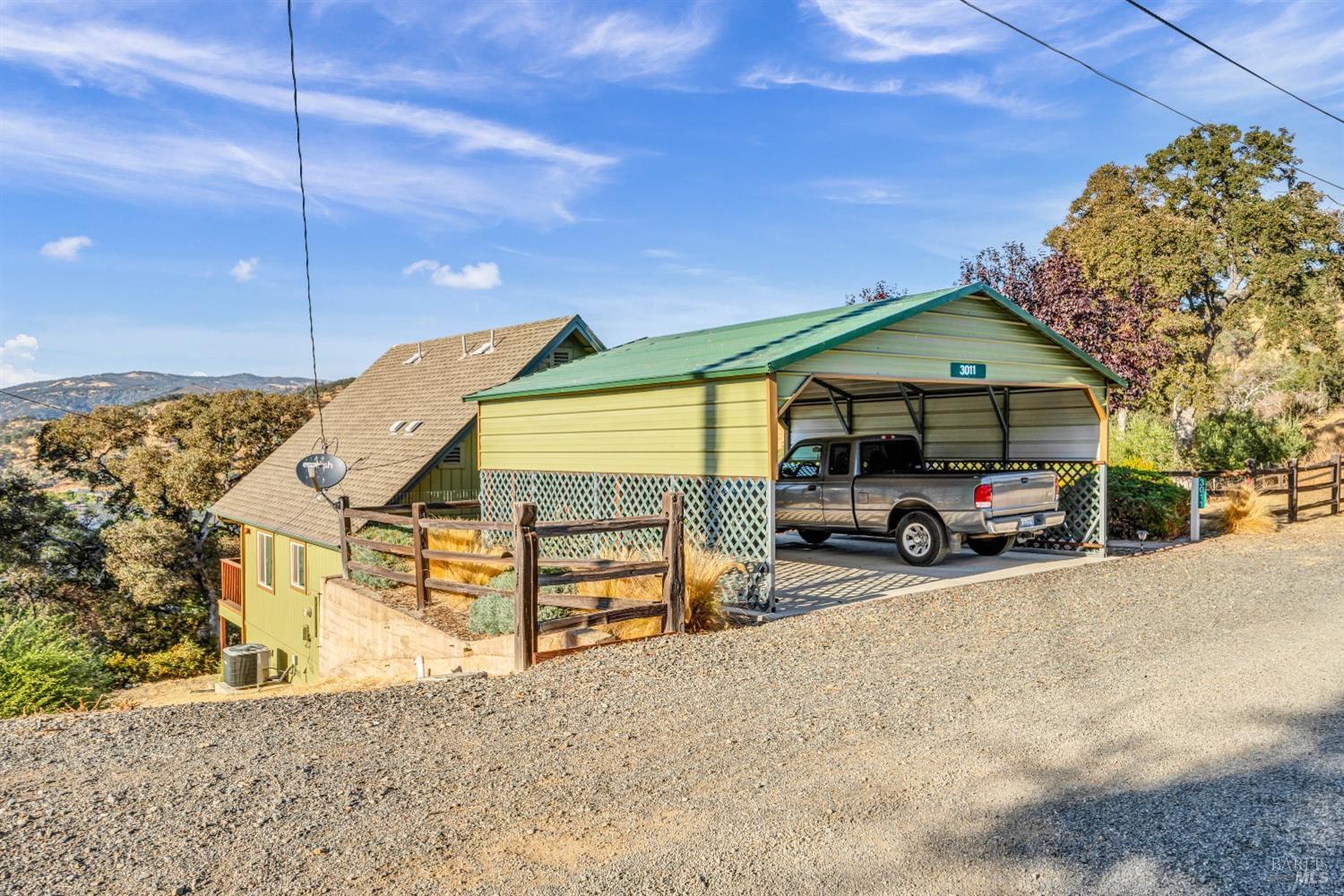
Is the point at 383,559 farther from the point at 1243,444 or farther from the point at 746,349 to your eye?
the point at 1243,444

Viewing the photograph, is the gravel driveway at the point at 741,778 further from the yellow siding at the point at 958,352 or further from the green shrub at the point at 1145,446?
the green shrub at the point at 1145,446

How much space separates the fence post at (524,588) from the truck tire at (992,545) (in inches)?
335

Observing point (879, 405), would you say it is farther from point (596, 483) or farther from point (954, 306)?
point (596, 483)

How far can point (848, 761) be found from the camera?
5395 mm

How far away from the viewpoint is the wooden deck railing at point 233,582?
2323 centimetres

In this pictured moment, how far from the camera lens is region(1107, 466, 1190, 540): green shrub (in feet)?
53.3

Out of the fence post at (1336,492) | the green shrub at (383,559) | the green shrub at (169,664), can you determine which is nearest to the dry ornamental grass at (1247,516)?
the fence post at (1336,492)

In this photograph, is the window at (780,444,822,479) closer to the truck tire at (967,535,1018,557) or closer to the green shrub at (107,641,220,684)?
the truck tire at (967,535,1018,557)

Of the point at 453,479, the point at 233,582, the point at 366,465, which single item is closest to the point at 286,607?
the point at 366,465

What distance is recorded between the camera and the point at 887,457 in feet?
Answer: 46.8

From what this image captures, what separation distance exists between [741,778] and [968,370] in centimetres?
841

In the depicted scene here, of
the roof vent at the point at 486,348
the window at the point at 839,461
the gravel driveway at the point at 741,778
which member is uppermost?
the roof vent at the point at 486,348

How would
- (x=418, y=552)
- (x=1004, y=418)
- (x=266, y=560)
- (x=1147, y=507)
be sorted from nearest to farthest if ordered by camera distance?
1. (x=418, y=552)
2. (x=1004, y=418)
3. (x=1147, y=507)
4. (x=266, y=560)

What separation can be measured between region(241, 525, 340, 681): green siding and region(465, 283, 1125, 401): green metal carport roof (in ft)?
16.9
